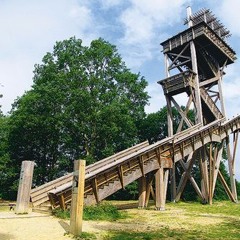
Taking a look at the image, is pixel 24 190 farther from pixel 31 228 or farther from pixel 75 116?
pixel 75 116

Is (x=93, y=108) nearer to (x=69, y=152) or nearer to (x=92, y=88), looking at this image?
(x=92, y=88)

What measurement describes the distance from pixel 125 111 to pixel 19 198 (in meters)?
19.0

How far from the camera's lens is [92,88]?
2956 cm

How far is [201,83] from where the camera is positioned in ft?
76.9

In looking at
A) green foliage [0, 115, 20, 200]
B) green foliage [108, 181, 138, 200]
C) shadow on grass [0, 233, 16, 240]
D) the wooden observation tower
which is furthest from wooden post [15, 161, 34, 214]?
green foliage [0, 115, 20, 200]

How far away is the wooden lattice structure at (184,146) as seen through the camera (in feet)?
43.4

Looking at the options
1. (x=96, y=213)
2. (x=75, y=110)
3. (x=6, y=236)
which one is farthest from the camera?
(x=75, y=110)

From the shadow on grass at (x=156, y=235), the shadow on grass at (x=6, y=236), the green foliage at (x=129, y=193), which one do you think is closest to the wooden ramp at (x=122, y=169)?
the shadow on grass at (x=6, y=236)

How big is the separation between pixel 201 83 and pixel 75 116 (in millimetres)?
12212

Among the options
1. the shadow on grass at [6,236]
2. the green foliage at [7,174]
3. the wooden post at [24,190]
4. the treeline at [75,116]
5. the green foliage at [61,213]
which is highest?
the treeline at [75,116]

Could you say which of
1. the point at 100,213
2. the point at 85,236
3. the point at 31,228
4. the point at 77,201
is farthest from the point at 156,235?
the point at 100,213

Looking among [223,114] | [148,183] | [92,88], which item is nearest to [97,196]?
[148,183]

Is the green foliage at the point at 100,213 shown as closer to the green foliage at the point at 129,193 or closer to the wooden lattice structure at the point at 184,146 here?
the wooden lattice structure at the point at 184,146

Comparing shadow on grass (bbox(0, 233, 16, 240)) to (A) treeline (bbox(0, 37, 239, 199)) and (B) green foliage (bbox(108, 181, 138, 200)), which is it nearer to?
(A) treeline (bbox(0, 37, 239, 199))
